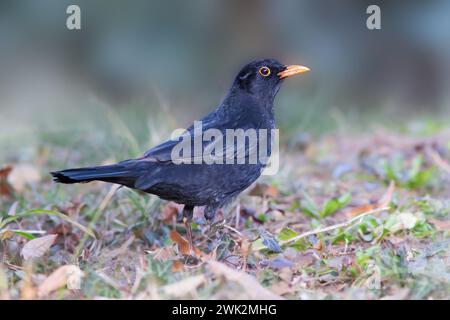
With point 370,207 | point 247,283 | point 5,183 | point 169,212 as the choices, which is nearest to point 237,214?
point 169,212

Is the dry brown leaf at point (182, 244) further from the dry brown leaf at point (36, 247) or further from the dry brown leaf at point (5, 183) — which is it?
the dry brown leaf at point (5, 183)

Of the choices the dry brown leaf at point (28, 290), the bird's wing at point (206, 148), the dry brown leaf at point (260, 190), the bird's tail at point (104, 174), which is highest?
the bird's wing at point (206, 148)

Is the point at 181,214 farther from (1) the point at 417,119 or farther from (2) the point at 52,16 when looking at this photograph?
(2) the point at 52,16

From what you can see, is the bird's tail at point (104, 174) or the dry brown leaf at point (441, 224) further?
the dry brown leaf at point (441, 224)

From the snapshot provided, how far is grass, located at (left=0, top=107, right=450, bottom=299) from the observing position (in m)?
3.87

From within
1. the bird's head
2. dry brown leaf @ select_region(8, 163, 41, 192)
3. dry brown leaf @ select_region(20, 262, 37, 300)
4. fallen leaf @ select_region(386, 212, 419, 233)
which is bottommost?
dry brown leaf @ select_region(20, 262, 37, 300)

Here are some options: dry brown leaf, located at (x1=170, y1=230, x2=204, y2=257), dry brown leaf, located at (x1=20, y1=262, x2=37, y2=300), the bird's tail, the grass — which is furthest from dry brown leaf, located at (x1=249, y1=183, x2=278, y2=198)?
dry brown leaf, located at (x1=20, y1=262, x2=37, y2=300)

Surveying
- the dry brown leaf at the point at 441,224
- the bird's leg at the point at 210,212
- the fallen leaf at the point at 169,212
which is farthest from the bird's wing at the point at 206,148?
the dry brown leaf at the point at 441,224

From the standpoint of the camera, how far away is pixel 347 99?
10.7m

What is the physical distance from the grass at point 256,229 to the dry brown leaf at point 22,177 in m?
0.04

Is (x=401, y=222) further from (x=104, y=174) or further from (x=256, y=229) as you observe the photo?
(x=104, y=174)

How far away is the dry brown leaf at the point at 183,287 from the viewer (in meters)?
3.65

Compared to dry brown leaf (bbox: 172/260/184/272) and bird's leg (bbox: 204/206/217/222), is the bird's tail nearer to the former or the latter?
bird's leg (bbox: 204/206/217/222)

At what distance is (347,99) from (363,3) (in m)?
1.84
